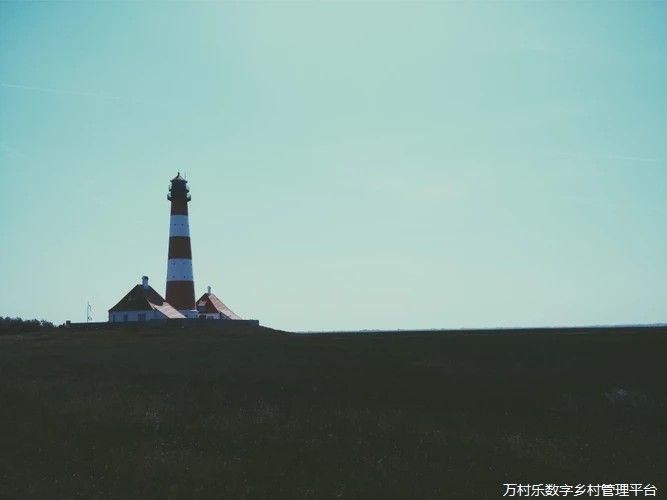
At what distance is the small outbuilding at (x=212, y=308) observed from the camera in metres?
72.4

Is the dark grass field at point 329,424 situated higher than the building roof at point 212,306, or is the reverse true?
the building roof at point 212,306

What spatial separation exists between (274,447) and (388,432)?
3.93 meters

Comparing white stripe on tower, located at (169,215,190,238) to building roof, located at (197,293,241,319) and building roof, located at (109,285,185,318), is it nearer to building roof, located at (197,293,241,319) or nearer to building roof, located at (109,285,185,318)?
building roof, located at (109,285,185,318)

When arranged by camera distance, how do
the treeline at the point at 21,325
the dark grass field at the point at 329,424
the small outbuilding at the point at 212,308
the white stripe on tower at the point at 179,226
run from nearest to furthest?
the dark grass field at the point at 329,424
the treeline at the point at 21,325
the white stripe on tower at the point at 179,226
the small outbuilding at the point at 212,308

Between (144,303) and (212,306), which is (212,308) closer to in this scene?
(212,306)

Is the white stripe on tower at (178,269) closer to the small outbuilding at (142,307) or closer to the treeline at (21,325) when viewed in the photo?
the small outbuilding at (142,307)

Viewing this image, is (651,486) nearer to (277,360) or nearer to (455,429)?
(455,429)

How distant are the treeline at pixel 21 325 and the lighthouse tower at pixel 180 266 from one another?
13732 mm

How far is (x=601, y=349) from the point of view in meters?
34.0

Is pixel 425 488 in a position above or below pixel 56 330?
below

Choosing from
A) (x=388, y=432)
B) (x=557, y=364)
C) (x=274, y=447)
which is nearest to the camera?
(x=274, y=447)

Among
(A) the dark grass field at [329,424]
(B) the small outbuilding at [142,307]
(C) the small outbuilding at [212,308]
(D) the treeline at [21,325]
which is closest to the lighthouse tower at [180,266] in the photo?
(B) the small outbuilding at [142,307]

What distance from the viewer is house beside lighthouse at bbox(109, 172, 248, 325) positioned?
6138 cm

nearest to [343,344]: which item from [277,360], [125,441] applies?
[277,360]
